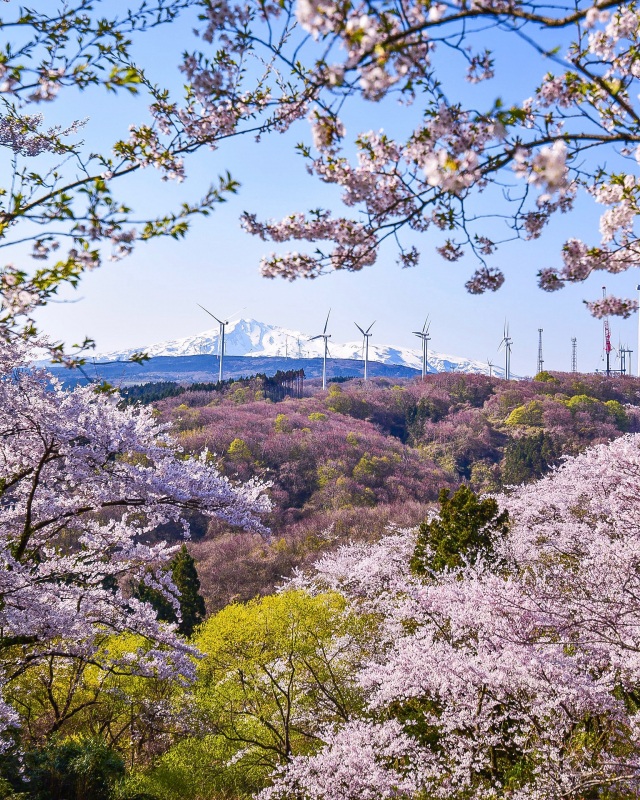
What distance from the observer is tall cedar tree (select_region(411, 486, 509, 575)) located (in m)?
18.3

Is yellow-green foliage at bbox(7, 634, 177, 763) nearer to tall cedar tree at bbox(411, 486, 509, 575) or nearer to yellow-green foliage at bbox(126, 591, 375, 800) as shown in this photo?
yellow-green foliage at bbox(126, 591, 375, 800)

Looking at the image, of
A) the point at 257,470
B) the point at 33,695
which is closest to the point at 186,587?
the point at 33,695

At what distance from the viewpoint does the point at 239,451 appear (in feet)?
179

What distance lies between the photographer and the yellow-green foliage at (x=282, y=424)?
203ft

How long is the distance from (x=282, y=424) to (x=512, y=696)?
53.8 meters

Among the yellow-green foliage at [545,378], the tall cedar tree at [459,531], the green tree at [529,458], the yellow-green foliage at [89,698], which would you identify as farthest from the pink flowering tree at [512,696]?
the yellow-green foliage at [545,378]

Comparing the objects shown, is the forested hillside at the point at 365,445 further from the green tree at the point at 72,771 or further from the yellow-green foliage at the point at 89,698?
the green tree at the point at 72,771

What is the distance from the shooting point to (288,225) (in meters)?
4.38

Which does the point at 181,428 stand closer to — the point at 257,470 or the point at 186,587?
the point at 257,470

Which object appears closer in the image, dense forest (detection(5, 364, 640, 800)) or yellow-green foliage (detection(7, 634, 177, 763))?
dense forest (detection(5, 364, 640, 800))

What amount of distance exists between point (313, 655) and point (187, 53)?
1549 cm

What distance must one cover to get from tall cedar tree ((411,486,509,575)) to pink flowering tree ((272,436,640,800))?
4.01m

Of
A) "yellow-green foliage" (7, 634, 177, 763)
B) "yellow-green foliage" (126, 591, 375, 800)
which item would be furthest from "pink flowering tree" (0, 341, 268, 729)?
"yellow-green foliage" (126, 591, 375, 800)

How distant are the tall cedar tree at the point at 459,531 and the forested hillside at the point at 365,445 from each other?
15.1 metres
